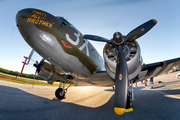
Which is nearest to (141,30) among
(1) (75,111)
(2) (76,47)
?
(2) (76,47)

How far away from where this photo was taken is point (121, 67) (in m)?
3.50

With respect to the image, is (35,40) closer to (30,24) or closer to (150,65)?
(30,24)

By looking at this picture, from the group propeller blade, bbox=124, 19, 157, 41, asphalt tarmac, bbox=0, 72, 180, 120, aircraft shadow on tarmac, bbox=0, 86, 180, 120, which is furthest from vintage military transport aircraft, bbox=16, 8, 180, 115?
asphalt tarmac, bbox=0, 72, 180, 120

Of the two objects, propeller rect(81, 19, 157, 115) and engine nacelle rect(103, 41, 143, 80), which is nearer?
propeller rect(81, 19, 157, 115)

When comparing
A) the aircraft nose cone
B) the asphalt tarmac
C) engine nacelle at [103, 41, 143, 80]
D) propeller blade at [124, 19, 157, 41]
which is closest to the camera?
the asphalt tarmac

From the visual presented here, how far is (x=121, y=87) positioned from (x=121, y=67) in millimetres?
823

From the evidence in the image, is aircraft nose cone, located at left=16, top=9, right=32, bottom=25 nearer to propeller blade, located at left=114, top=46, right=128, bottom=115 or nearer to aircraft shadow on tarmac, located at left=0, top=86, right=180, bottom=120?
aircraft shadow on tarmac, located at left=0, top=86, right=180, bottom=120

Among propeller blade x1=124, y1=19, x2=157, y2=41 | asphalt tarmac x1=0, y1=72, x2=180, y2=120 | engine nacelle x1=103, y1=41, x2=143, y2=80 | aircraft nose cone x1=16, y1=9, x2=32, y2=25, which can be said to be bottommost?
asphalt tarmac x1=0, y1=72, x2=180, y2=120

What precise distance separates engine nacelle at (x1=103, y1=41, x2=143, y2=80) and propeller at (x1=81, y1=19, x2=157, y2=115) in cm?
54

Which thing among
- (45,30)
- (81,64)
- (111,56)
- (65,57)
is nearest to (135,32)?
(111,56)

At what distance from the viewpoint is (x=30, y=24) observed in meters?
3.93

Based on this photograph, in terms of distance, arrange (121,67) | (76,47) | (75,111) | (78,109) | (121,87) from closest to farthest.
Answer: (121,87) → (121,67) → (75,111) → (78,109) → (76,47)

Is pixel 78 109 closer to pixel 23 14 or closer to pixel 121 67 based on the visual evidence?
pixel 121 67

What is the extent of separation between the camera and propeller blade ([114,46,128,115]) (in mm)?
2746
